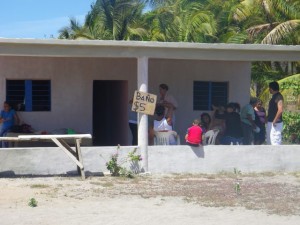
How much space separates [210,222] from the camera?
31.1ft

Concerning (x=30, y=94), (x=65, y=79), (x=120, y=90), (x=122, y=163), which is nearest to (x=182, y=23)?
(x=120, y=90)

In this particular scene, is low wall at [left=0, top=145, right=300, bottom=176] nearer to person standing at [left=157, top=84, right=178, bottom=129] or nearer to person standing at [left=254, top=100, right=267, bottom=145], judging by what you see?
person standing at [left=157, top=84, right=178, bottom=129]

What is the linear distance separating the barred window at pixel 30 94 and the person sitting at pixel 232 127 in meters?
4.28

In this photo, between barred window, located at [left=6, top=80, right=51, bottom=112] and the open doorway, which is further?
the open doorway

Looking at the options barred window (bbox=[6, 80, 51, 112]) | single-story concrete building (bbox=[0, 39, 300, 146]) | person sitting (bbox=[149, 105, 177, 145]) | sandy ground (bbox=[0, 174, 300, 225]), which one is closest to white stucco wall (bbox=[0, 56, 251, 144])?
single-story concrete building (bbox=[0, 39, 300, 146])

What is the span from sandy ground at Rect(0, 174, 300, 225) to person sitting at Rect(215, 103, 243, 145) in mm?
1507

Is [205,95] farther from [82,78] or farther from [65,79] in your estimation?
[65,79]

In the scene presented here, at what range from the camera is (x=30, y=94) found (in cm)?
1599

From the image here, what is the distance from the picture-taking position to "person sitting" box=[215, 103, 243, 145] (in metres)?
15.2

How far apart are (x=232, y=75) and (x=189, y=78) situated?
1.23 m

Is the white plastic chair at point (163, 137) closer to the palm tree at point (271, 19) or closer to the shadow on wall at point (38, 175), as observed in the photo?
Answer: the shadow on wall at point (38, 175)

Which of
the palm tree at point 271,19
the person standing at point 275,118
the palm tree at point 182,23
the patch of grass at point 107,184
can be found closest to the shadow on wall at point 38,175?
the patch of grass at point 107,184

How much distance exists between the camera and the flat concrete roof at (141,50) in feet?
42.4

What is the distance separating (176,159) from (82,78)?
360cm
